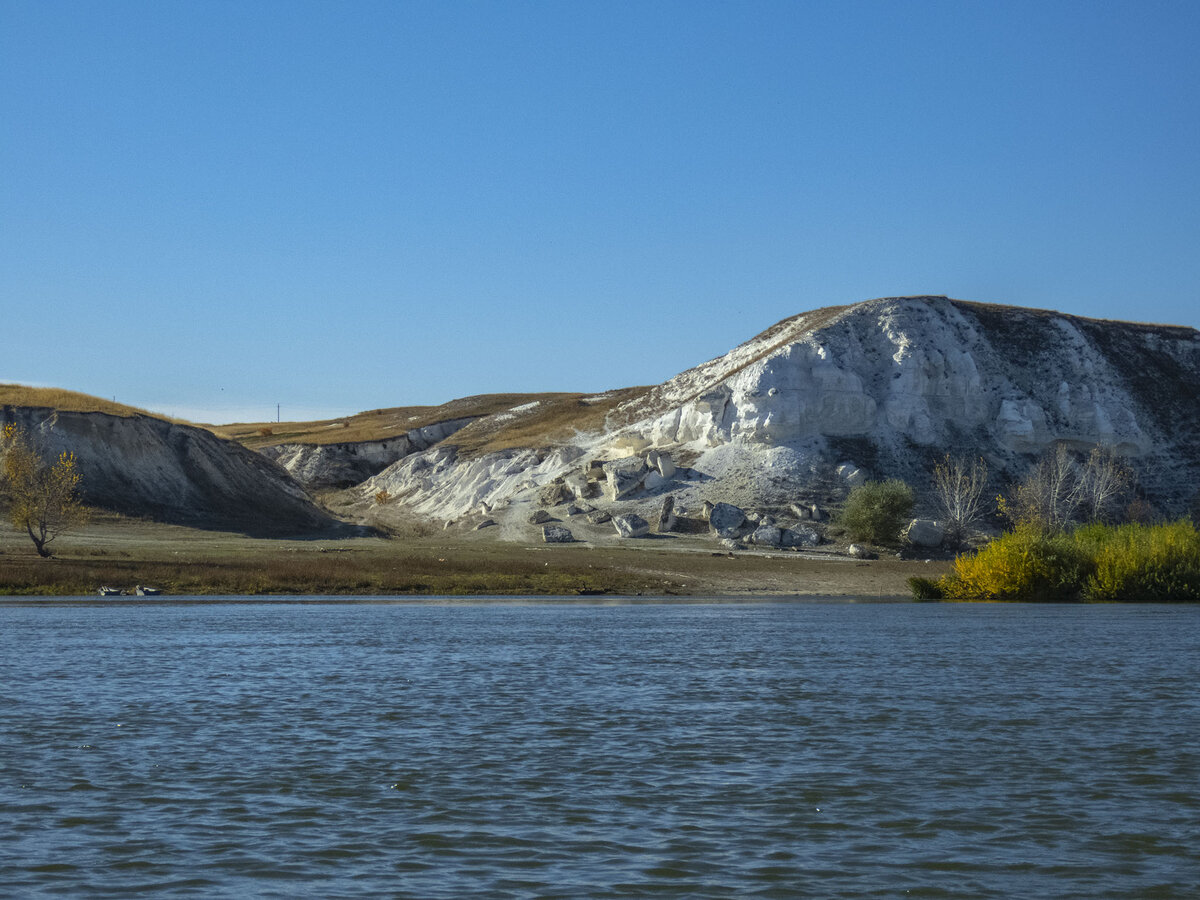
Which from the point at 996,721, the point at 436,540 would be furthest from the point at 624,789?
the point at 436,540

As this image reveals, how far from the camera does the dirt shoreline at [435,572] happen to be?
53000 millimetres

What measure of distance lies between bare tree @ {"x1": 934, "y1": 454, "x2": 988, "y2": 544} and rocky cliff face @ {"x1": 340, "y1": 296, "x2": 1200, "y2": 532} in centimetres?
185

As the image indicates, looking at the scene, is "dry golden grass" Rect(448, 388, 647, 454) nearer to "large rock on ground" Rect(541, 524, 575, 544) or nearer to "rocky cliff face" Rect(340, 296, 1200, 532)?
"rocky cliff face" Rect(340, 296, 1200, 532)

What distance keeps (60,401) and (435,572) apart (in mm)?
50691

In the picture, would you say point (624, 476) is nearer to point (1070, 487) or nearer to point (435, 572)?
point (435, 572)

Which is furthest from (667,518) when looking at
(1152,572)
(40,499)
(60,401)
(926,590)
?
(60,401)

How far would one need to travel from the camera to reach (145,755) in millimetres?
16359

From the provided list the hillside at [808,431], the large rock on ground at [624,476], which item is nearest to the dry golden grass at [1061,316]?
the hillside at [808,431]

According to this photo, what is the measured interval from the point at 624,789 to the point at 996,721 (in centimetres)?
814

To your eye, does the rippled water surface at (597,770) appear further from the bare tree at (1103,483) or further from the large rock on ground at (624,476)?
the large rock on ground at (624,476)

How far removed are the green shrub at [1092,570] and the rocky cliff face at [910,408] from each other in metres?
29.9

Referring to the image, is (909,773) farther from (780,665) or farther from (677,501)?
(677,501)

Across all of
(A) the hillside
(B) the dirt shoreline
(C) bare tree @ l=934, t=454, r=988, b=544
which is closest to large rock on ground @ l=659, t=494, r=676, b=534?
(A) the hillside

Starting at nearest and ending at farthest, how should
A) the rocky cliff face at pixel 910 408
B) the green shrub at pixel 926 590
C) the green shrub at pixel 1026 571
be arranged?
the green shrub at pixel 1026 571, the green shrub at pixel 926 590, the rocky cliff face at pixel 910 408
